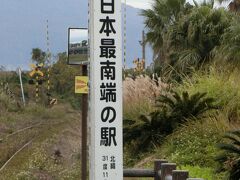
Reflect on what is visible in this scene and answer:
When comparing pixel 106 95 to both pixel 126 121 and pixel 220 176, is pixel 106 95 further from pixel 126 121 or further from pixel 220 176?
pixel 126 121

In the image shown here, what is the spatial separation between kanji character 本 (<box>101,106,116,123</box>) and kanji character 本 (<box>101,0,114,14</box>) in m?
0.84

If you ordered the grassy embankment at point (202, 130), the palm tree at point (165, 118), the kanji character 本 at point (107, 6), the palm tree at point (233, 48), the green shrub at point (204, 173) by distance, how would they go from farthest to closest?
the palm tree at point (233, 48)
the palm tree at point (165, 118)
the grassy embankment at point (202, 130)
the green shrub at point (204, 173)
the kanji character 本 at point (107, 6)

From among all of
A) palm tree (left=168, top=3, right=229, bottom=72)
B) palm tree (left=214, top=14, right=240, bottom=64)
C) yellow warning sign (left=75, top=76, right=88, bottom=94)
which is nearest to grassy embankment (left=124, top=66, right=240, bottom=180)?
palm tree (left=214, top=14, right=240, bottom=64)

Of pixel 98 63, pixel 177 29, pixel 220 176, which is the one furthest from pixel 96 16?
pixel 177 29

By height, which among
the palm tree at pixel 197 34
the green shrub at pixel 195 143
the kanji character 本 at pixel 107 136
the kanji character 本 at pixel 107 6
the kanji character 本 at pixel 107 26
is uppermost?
the palm tree at pixel 197 34

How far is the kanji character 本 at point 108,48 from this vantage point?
5.63 m

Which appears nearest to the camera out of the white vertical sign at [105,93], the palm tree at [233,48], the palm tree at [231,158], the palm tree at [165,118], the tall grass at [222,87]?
the white vertical sign at [105,93]

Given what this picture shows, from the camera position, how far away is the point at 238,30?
15.1m

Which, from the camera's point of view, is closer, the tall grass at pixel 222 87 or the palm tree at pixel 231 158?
the palm tree at pixel 231 158

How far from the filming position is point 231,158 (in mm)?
8211

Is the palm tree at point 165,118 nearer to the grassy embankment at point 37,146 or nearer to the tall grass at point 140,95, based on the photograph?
the tall grass at point 140,95

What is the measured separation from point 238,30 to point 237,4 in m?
12.0

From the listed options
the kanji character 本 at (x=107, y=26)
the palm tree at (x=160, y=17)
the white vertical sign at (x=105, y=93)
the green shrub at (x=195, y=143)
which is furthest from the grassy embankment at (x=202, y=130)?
the palm tree at (x=160, y=17)

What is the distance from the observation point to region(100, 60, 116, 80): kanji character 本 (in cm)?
562
